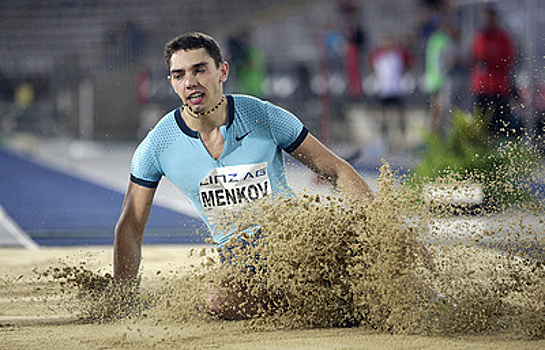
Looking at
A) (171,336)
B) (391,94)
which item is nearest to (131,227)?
(171,336)

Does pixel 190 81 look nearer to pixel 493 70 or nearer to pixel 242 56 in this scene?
pixel 493 70

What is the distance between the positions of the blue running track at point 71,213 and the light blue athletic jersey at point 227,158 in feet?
3.92

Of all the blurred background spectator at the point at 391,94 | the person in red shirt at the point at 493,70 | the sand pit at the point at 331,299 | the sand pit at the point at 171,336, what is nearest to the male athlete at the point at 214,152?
the sand pit at the point at 331,299

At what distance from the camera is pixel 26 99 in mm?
21609

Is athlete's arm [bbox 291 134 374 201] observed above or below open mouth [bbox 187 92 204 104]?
below

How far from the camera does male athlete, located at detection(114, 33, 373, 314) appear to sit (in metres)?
4.00

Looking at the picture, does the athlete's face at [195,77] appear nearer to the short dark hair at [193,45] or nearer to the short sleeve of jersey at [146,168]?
the short dark hair at [193,45]

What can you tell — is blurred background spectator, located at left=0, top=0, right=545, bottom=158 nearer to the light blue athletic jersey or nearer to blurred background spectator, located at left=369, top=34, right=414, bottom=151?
blurred background spectator, located at left=369, top=34, right=414, bottom=151

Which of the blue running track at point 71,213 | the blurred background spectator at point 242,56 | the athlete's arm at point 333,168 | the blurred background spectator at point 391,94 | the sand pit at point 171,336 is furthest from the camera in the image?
the blurred background spectator at point 242,56

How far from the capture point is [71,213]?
8820 millimetres

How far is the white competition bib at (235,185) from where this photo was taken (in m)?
4.02

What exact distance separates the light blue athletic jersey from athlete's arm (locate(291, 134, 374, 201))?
2.5 inches

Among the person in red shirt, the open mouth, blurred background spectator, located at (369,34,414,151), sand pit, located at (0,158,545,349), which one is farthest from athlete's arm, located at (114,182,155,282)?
blurred background spectator, located at (369,34,414,151)

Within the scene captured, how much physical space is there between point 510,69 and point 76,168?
7.81 meters
